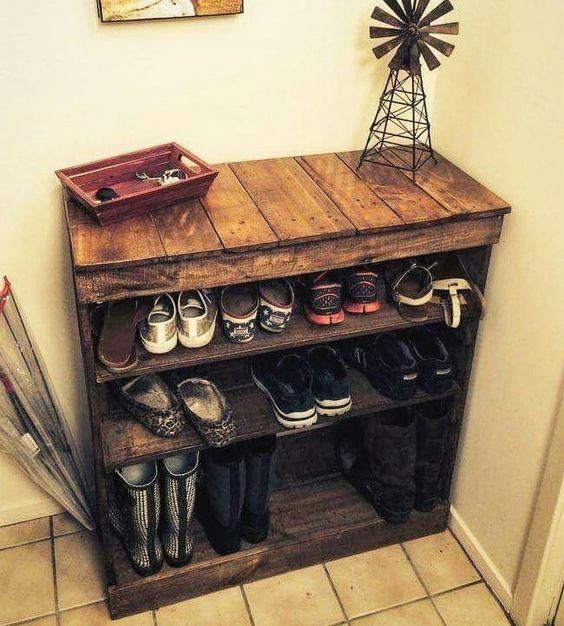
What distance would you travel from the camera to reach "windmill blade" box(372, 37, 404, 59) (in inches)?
70.8

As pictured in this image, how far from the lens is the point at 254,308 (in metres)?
1.78

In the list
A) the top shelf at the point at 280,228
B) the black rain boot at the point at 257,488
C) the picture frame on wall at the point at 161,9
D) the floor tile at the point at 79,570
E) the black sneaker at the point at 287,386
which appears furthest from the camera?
the floor tile at the point at 79,570

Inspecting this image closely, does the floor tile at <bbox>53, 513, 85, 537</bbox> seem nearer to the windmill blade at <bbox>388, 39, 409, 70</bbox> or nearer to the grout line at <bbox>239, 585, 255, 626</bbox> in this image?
the grout line at <bbox>239, 585, 255, 626</bbox>

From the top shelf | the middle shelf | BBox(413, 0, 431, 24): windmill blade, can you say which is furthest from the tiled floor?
BBox(413, 0, 431, 24): windmill blade

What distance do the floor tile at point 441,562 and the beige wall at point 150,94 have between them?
4.08ft

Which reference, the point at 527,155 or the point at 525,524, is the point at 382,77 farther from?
the point at 525,524

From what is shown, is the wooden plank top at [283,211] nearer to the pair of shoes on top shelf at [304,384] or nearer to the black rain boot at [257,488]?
the pair of shoes on top shelf at [304,384]

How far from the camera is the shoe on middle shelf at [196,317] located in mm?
1718

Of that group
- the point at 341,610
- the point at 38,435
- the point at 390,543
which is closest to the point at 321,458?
the point at 390,543

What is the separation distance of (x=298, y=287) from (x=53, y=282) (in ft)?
2.19

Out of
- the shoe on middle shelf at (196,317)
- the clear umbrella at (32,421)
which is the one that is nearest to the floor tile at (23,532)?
the clear umbrella at (32,421)

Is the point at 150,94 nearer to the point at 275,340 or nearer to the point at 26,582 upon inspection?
the point at 275,340

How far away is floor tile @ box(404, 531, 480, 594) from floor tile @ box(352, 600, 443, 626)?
7 centimetres

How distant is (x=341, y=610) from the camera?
210cm
